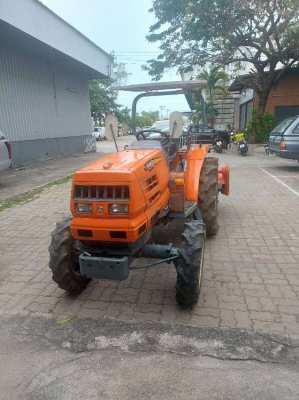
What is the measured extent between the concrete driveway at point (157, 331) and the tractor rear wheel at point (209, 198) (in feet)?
0.80

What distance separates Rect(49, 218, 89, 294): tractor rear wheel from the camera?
11.2 feet

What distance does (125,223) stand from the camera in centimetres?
299

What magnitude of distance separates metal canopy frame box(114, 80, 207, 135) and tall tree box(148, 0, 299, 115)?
12626 millimetres

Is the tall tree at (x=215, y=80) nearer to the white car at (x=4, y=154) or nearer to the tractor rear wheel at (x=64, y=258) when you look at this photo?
the white car at (x=4, y=154)

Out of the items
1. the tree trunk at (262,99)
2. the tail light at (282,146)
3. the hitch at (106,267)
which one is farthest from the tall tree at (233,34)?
the hitch at (106,267)

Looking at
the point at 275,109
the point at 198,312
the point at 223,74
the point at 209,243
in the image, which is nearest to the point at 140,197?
the point at 198,312

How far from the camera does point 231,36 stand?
16828 mm

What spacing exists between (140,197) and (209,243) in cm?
230

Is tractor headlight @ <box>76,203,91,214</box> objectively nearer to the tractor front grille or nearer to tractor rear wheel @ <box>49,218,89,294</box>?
the tractor front grille

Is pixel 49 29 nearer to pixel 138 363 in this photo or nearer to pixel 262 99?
pixel 262 99

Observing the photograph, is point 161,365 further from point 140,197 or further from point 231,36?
point 231,36

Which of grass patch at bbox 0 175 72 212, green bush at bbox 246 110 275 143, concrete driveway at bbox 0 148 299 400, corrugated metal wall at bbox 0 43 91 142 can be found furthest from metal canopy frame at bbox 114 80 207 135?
green bush at bbox 246 110 275 143

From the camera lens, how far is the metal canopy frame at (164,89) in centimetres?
469

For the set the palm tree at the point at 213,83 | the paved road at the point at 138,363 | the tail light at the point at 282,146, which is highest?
the palm tree at the point at 213,83
